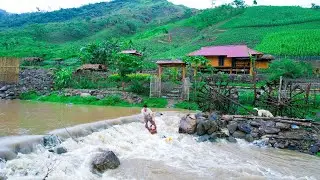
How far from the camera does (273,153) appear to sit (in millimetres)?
14352

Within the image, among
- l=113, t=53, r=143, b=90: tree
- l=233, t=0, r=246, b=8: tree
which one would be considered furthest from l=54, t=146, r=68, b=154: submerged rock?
l=233, t=0, r=246, b=8: tree

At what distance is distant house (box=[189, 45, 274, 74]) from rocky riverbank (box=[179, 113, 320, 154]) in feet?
71.1

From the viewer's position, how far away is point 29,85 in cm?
2984

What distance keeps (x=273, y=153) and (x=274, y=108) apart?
5169 millimetres

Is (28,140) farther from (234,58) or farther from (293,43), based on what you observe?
(293,43)

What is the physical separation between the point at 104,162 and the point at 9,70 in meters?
20.7

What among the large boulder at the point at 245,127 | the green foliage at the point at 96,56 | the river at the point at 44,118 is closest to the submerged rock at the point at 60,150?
the river at the point at 44,118

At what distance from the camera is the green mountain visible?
57062 mm

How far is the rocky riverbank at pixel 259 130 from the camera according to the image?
15.5 metres

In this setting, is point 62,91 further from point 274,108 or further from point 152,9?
point 152,9

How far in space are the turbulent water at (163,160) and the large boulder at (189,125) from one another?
40 cm

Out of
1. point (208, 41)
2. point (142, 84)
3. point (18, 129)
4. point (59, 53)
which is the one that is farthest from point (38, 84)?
point (208, 41)

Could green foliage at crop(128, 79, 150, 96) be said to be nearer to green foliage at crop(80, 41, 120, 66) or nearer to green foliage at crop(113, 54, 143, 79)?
green foliage at crop(113, 54, 143, 79)

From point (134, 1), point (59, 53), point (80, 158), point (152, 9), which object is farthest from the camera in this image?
point (134, 1)
